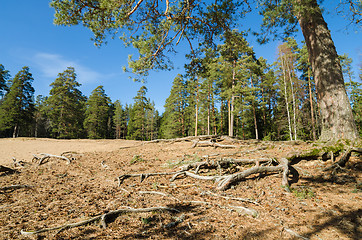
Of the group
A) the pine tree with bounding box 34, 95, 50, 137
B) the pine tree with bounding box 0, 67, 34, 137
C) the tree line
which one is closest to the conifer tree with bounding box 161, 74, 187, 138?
the tree line

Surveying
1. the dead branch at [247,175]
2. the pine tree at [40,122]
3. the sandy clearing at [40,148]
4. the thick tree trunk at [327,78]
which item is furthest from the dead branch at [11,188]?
the pine tree at [40,122]

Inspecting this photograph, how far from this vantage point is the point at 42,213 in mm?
2906

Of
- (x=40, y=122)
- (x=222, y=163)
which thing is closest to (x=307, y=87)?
(x=222, y=163)

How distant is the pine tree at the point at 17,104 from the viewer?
24812mm

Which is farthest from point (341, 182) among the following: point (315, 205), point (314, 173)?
point (315, 205)

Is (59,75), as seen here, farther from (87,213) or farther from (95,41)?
(87,213)

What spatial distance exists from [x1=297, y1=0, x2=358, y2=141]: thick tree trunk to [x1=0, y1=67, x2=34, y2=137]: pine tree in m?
35.5

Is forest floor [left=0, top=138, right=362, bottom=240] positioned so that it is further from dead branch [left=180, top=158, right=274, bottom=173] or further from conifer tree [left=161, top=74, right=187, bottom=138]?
conifer tree [left=161, top=74, right=187, bottom=138]

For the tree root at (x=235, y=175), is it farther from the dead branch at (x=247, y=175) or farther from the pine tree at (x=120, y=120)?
the pine tree at (x=120, y=120)

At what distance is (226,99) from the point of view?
22281 millimetres

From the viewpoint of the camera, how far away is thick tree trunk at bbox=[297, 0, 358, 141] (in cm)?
479

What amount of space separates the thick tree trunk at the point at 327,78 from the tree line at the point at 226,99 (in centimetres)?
263

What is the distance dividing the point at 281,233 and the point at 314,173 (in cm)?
298

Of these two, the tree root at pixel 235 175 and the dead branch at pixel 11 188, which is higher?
the tree root at pixel 235 175
